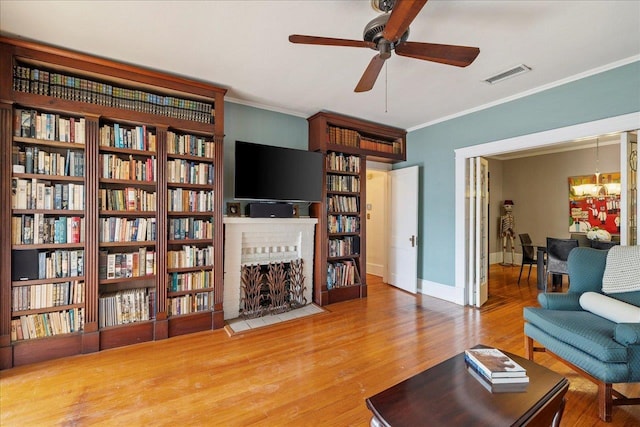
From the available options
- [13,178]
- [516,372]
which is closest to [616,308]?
[516,372]

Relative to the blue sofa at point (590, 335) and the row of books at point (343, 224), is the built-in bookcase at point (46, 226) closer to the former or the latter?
the row of books at point (343, 224)

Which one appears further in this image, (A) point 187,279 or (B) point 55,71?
(A) point 187,279

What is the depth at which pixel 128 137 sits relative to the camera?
2.82m

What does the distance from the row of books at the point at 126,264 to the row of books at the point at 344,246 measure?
2.23 m

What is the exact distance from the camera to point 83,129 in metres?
2.62

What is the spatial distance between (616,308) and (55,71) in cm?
495

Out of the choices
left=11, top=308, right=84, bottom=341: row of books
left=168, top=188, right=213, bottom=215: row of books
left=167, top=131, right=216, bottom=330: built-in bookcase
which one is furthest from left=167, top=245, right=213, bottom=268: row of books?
left=11, top=308, right=84, bottom=341: row of books

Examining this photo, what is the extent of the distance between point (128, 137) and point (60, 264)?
4.25 feet

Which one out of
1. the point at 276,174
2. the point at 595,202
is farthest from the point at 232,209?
the point at 595,202

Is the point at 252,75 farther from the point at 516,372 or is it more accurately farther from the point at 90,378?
the point at 516,372

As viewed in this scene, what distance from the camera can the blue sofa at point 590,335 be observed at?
175 centimetres

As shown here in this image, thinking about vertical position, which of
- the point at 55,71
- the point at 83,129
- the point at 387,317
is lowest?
the point at 387,317

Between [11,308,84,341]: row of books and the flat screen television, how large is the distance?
6.06 feet

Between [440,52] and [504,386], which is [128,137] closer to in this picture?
[440,52]
